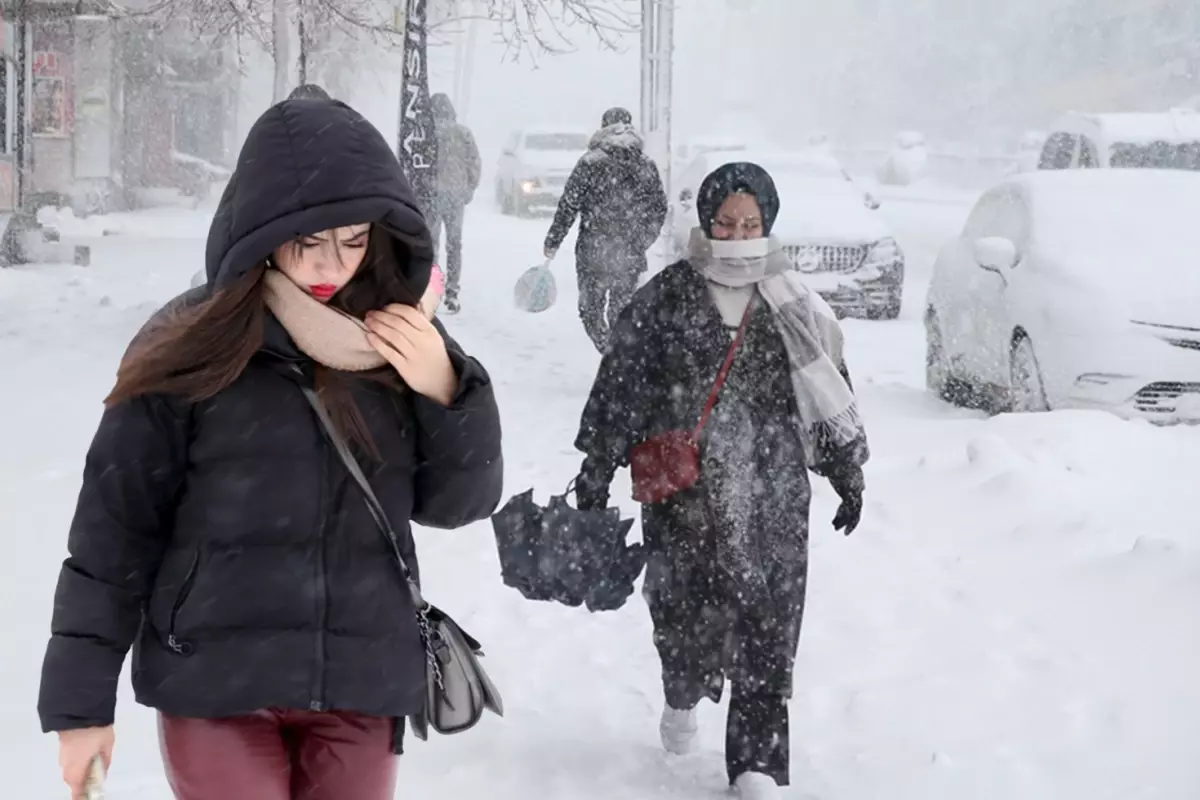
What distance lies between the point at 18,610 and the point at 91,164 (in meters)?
25.2

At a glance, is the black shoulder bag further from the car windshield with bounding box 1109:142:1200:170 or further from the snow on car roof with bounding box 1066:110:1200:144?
the snow on car roof with bounding box 1066:110:1200:144

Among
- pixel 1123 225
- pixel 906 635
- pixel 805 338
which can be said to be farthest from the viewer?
pixel 1123 225

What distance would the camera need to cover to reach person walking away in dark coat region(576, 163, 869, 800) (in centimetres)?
412

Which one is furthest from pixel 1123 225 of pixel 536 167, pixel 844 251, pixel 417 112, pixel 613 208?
pixel 536 167

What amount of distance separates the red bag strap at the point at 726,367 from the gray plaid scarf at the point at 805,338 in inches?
2.4

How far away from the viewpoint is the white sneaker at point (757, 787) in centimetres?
411

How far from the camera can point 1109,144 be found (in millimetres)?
15312

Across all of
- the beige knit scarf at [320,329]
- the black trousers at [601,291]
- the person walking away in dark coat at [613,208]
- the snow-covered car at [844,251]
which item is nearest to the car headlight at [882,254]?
the snow-covered car at [844,251]

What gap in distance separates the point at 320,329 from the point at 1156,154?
14493mm

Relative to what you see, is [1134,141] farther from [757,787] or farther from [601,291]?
[757,787]

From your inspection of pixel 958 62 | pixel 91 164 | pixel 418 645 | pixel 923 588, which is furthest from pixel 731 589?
pixel 958 62

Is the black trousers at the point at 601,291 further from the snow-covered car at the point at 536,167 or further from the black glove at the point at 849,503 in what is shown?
the snow-covered car at the point at 536,167

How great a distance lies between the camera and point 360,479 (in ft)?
8.16

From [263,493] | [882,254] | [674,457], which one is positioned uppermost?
[882,254]
